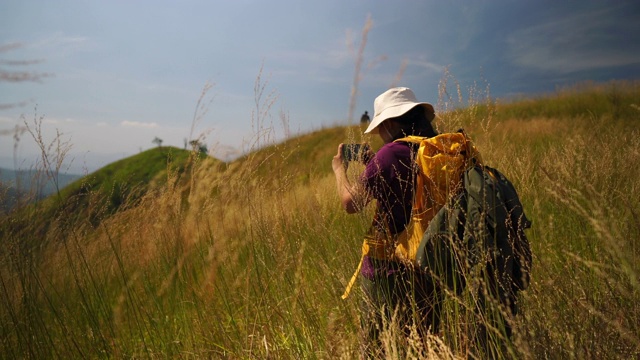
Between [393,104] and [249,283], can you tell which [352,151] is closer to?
[393,104]

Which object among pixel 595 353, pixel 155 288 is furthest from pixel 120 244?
pixel 595 353

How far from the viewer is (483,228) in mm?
1418

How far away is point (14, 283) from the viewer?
6.68 feet

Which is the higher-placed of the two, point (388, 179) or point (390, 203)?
point (388, 179)

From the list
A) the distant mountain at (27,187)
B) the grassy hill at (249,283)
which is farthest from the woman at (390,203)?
the distant mountain at (27,187)

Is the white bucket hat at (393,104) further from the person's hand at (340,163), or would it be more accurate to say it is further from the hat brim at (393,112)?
the person's hand at (340,163)

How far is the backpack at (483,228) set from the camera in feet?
4.72

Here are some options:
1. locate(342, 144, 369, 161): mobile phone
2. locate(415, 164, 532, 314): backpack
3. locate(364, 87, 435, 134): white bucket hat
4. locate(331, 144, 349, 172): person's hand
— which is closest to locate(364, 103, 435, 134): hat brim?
locate(364, 87, 435, 134): white bucket hat

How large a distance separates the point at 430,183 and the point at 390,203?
0.26m

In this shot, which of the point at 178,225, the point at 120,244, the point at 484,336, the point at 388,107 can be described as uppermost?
the point at 388,107

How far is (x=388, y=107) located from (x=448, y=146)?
0.44 m

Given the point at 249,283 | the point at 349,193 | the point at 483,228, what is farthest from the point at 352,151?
the point at 249,283

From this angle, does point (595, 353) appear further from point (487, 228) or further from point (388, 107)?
point (388, 107)

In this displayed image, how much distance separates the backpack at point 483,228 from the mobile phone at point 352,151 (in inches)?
22.4
